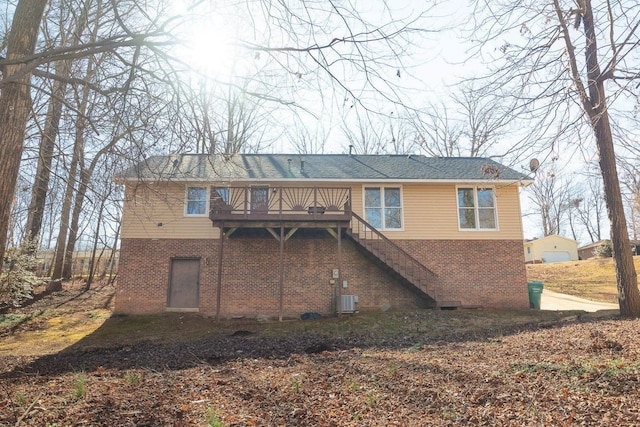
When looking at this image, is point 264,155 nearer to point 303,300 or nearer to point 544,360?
point 303,300

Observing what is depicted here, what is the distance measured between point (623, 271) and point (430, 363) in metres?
7.06

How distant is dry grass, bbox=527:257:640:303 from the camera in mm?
19673

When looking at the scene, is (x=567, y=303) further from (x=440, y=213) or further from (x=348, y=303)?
(x=348, y=303)

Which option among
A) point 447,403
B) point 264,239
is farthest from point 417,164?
point 447,403

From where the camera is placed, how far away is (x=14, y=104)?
4.64 m

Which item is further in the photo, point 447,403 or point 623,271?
point 623,271

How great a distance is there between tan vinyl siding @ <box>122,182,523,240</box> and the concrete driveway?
11.1 ft

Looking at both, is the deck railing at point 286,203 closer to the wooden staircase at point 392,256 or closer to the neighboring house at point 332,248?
the neighboring house at point 332,248

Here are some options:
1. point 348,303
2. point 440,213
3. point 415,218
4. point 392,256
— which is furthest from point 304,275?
point 440,213

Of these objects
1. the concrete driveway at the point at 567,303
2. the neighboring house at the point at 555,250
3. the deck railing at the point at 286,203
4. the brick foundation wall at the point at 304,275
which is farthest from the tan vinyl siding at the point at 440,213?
the neighboring house at the point at 555,250

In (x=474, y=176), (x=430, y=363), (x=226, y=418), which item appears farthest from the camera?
(x=474, y=176)

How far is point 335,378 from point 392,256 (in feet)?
28.9

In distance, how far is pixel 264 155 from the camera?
1738 centimetres

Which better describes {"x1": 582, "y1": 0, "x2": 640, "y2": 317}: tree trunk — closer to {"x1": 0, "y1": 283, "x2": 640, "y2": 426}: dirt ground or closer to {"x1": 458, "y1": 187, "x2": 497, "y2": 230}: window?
{"x1": 0, "y1": 283, "x2": 640, "y2": 426}: dirt ground
